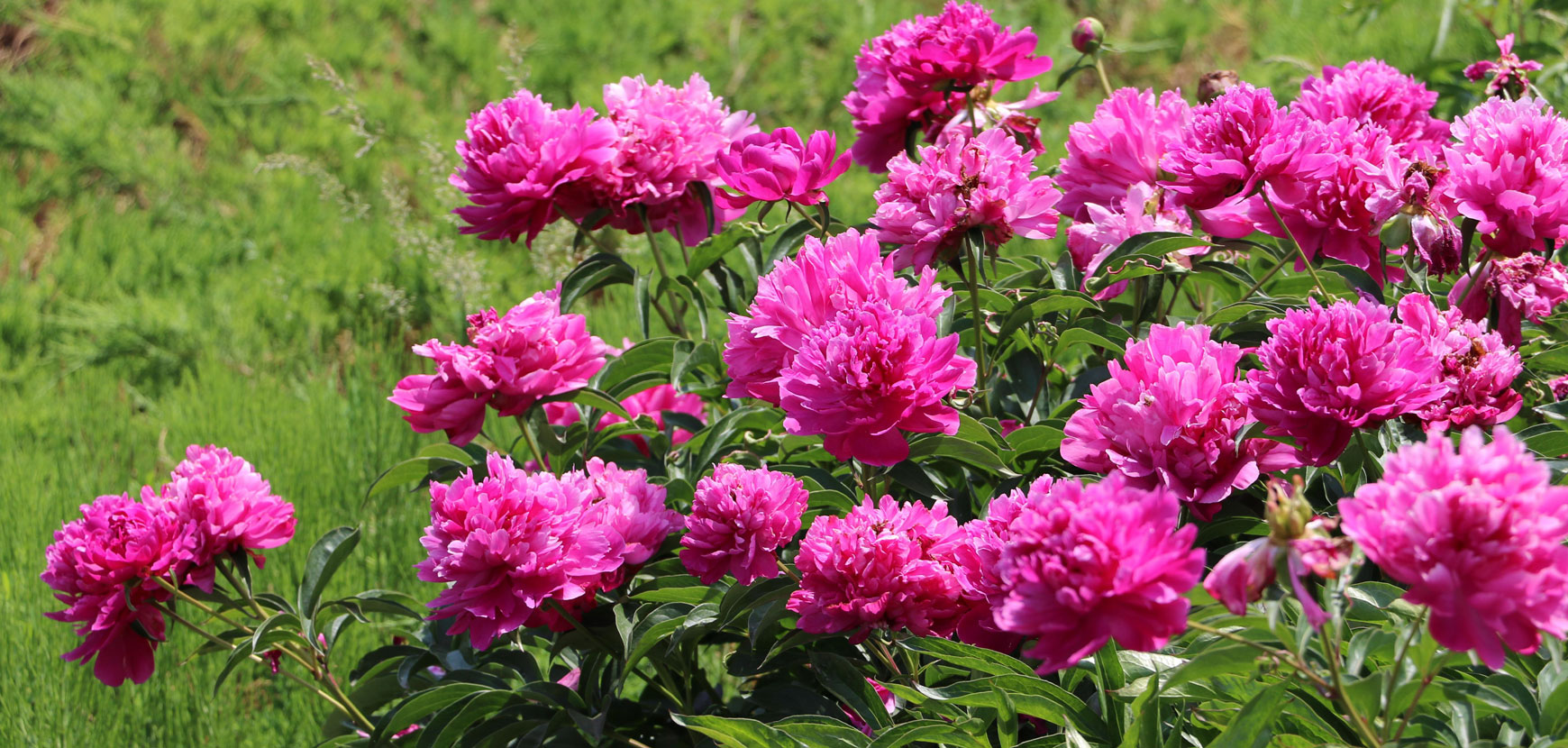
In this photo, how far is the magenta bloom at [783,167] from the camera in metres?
1.38

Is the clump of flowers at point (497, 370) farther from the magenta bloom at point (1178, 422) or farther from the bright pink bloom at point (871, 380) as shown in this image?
the magenta bloom at point (1178, 422)

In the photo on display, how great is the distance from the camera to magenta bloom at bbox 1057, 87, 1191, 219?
138cm

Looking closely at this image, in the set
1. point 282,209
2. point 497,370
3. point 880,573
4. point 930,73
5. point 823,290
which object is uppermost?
point 930,73

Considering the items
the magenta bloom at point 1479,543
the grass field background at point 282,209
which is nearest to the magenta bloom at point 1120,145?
the magenta bloom at point 1479,543

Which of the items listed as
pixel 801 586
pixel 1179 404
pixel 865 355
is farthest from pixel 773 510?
pixel 1179 404

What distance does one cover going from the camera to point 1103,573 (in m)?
0.77

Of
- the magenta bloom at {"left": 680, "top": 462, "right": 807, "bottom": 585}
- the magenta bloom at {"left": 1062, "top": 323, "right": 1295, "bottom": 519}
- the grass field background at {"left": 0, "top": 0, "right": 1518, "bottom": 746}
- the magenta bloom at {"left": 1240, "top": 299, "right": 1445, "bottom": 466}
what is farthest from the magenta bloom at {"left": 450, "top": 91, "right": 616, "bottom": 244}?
the grass field background at {"left": 0, "top": 0, "right": 1518, "bottom": 746}

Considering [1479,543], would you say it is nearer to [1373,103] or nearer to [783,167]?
[783,167]

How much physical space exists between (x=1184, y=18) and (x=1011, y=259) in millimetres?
3502

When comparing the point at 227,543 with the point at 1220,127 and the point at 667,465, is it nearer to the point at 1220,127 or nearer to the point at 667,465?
the point at 667,465

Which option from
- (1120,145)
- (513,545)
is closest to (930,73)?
(1120,145)

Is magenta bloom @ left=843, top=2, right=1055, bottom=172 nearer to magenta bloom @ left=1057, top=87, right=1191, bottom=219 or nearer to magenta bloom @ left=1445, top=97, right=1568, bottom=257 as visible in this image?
magenta bloom @ left=1057, top=87, right=1191, bottom=219

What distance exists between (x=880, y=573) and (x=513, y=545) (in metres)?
0.37

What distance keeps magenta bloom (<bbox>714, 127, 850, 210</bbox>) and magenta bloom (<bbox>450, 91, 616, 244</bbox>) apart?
0.58ft
